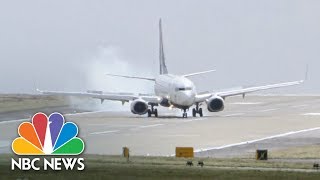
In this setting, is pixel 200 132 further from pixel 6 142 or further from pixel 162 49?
pixel 162 49

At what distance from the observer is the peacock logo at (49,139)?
44938 mm

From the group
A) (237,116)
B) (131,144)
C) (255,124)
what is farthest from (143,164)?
(237,116)

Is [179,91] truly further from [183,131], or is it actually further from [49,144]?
[49,144]

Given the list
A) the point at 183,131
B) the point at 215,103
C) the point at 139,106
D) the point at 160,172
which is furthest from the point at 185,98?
the point at 160,172

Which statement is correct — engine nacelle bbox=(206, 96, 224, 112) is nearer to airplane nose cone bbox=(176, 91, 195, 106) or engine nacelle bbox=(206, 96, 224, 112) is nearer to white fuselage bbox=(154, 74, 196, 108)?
white fuselage bbox=(154, 74, 196, 108)

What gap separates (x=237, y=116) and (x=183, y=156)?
57.1 m

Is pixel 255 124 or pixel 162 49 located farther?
pixel 162 49

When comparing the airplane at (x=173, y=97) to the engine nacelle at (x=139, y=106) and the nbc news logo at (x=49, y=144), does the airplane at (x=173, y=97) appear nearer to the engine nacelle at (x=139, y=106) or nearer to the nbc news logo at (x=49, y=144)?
the engine nacelle at (x=139, y=106)

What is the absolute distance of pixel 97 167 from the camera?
4497cm

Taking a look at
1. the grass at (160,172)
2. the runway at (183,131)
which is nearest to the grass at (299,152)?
the runway at (183,131)

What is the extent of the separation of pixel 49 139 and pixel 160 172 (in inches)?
250

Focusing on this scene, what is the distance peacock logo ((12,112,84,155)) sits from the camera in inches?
1769

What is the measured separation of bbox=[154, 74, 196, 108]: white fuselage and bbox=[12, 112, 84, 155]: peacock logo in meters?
60.1

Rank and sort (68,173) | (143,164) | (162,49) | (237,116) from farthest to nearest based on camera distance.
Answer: (162,49)
(237,116)
(143,164)
(68,173)
